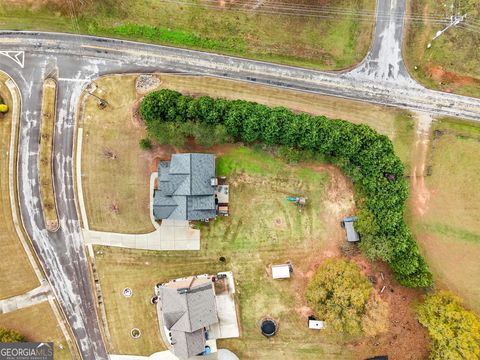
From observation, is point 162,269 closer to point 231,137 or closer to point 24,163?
point 231,137

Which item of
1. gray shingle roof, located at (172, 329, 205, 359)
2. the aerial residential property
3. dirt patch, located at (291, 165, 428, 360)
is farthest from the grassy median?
dirt patch, located at (291, 165, 428, 360)

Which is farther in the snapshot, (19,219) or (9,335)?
(19,219)

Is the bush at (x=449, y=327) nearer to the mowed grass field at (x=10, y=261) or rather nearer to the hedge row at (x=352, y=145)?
the hedge row at (x=352, y=145)

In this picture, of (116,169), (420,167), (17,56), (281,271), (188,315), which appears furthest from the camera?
(17,56)

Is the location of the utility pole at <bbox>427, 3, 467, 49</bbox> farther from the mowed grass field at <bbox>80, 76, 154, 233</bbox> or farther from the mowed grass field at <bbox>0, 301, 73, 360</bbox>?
the mowed grass field at <bbox>0, 301, 73, 360</bbox>

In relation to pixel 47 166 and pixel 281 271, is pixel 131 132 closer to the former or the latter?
pixel 47 166

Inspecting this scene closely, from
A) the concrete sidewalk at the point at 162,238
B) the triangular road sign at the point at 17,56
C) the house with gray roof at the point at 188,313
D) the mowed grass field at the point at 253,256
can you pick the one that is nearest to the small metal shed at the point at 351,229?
the mowed grass field at the point at 253,256

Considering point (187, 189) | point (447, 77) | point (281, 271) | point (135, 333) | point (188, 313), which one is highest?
point (447, 77)

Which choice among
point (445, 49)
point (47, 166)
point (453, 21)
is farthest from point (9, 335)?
point (453, 21)
